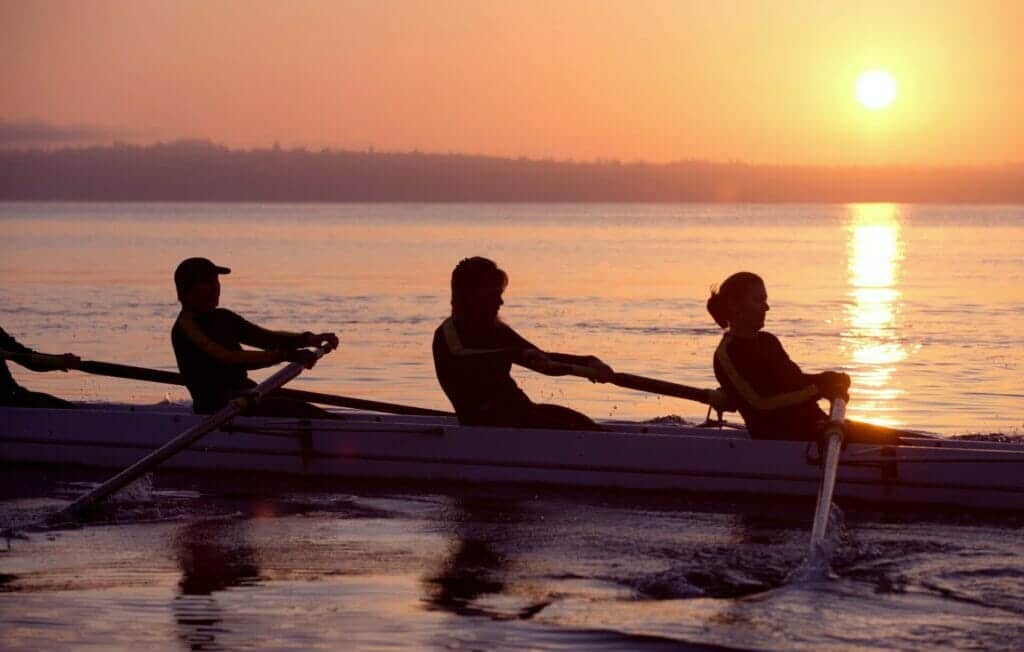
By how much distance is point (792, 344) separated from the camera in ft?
96.7

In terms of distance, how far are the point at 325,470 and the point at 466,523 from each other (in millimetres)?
2165

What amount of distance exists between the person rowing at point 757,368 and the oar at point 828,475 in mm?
129

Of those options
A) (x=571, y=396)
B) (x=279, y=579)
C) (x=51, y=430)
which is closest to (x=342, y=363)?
(x=571, y=396)

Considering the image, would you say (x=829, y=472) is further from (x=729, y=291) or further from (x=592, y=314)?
(x=592, y=314)

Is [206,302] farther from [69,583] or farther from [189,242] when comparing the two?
[189,242]

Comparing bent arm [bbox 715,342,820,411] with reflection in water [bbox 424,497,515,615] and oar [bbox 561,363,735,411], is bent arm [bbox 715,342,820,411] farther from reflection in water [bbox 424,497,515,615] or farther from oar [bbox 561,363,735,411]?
reflection in water [bbox 424,497,515,615]

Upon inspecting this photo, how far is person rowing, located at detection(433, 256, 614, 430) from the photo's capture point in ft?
38.4

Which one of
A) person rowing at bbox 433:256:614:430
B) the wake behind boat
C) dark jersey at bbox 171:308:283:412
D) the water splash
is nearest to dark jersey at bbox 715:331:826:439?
the wake behind boat

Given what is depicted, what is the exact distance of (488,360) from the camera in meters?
12.0

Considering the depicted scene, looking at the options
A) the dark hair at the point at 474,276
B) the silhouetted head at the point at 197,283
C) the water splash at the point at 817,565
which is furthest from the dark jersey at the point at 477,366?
the water splash at the point at 817,565

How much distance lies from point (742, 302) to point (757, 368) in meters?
0.46

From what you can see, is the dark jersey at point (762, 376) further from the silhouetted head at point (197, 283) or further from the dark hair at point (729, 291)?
the silhouetted head at point (197, 283)

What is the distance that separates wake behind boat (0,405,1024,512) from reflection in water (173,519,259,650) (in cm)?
182

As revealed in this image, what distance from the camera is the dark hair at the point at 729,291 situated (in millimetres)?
10852
